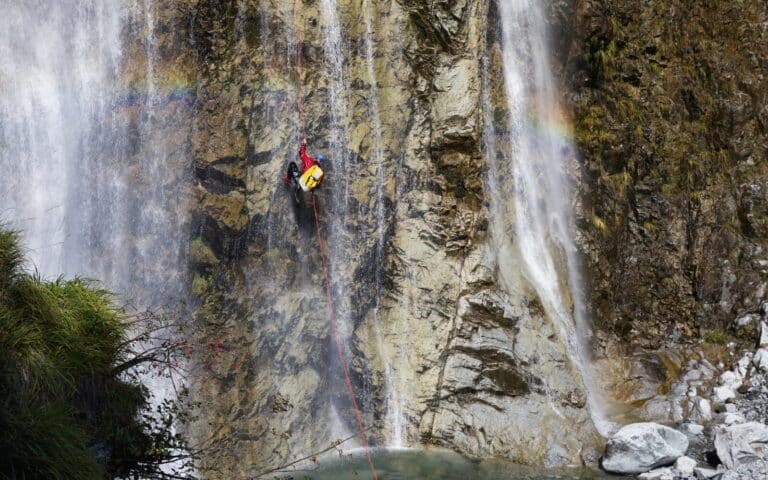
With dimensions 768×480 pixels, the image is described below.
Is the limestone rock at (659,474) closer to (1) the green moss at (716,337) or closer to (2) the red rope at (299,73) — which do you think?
(1) the green moss at (716,337)

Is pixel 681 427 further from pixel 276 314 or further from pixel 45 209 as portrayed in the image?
pixel 45 209

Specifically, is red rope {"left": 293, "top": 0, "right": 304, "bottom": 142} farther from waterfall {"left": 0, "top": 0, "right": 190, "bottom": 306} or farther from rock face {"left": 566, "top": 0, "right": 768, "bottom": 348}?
rock face {"left": 566, "top": 0, "right": 768, "bottom": 348}

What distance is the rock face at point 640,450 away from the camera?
1152cm

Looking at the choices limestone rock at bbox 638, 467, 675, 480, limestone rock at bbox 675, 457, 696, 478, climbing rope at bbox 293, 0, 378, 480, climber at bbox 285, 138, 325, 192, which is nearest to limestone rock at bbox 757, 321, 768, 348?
limestone rock at bbox 675, 457, 696, 478

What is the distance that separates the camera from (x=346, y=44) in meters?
13.7

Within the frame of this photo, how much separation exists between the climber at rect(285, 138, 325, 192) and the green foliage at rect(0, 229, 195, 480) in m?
→ 5.93

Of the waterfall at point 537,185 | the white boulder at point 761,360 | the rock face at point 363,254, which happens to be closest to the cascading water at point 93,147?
the rock face at point 363,254

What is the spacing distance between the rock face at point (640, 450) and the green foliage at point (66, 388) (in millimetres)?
7554

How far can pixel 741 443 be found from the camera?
36.7ft

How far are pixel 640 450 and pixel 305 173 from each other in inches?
278

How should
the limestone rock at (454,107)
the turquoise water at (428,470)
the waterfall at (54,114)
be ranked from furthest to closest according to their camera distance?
the limestone rock at (454,107) → the waterfall at (54,114) → the turquoise water at (428,470)

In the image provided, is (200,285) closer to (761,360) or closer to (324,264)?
(324,264)

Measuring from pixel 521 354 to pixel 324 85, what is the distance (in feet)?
19.7

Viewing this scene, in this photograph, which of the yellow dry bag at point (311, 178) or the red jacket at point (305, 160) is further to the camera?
the red jacket at point (305, 160)
